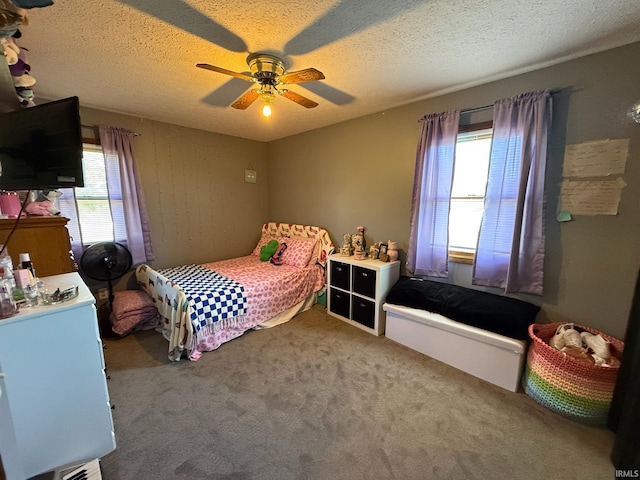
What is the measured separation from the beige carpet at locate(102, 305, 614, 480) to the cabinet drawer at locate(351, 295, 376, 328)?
42 centimetres

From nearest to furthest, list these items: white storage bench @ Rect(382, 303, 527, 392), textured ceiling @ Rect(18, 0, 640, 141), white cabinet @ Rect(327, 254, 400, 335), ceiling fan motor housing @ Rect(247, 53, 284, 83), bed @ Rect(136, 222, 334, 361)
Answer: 1. textured ceiling @ Rect(18, 0, 640, 141)
2. ceiling fan motor housing @ Rect(247, 53, 284, 83)
3. white storage bench @ Rect(382, 303, 527, 392)
4. bed @ Rect(136, 222, 334, 361)
5. white cabinet @ Rect(327, 254, 400, 335)

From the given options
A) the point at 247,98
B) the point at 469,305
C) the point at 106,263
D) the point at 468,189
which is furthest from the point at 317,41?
the point at 106,263

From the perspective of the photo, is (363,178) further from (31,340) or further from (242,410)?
(31,340)

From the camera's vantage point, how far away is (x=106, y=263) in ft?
8.49

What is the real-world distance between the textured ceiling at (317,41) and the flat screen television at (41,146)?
51 cm

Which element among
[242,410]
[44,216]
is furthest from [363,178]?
[44,216]

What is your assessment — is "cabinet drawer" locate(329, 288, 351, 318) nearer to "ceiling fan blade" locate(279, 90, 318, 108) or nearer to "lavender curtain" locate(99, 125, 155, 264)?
"ceiling fan blade" locate(279, 90, 318, 108)

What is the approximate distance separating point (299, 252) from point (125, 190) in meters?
2.10

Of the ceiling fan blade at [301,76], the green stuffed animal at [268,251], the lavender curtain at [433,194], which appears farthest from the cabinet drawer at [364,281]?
the ceiling fan blade at [301,76]

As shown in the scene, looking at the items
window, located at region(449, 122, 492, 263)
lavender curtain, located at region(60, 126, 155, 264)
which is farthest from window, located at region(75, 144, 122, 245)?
window, located at region(449, 122, 492, 263)

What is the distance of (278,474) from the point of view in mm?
1309

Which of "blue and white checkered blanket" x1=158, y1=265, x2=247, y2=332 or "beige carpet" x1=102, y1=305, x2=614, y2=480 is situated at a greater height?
"blue and white checkered blanket" x1=158, y1=265, x2=247, y2=332

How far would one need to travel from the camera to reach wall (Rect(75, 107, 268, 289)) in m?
3.10

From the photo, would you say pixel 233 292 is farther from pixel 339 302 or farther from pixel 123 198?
pixel 123 198
